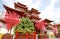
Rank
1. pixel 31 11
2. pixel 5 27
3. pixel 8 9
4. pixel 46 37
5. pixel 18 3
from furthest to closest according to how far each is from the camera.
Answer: pixel 31 11
pixel 18 3
pixel 8 9
pixel 5 27
pixel 46 37

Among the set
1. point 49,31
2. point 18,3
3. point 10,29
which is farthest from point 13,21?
point 49,31

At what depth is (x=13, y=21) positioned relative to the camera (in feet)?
63.8

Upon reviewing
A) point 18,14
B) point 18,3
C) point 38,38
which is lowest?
point 38,38

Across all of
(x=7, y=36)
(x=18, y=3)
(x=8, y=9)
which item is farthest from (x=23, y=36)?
(x=18, y=3)

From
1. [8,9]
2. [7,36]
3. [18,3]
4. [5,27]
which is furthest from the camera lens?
[18,3]

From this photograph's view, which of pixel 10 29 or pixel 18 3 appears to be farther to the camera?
pixel 18 3

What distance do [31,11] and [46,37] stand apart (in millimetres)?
12669

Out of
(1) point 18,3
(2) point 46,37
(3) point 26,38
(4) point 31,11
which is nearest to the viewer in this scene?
(3) point 26,38

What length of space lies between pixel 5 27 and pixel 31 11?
8486 millimetres

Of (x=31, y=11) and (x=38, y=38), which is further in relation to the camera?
(x=31, y=11)

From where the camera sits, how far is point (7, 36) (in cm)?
1202

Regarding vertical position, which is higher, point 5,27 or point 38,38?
point 5,27

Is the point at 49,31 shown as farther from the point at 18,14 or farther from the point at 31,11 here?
the point at 18,14

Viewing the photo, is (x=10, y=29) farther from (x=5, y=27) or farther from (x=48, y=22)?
(x=48, y=22)
